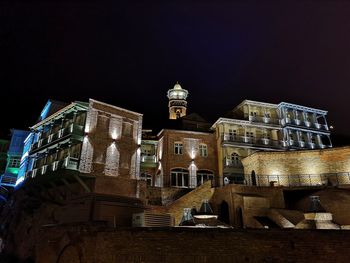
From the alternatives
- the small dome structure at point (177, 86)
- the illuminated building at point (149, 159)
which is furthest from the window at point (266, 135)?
the small dome structure at point (177, 86)

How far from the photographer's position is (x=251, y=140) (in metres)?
33.1

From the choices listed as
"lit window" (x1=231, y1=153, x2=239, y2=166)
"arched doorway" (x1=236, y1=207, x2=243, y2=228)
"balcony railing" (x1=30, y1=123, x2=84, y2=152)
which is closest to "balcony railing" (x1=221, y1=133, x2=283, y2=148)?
"lit window" (x1=231, y1=153, x2=239, y2=166)

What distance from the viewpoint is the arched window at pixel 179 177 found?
30.4 m

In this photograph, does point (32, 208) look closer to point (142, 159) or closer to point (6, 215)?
point (6, 215)

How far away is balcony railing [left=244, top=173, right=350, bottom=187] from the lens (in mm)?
23891

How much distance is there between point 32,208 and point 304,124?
108 feet

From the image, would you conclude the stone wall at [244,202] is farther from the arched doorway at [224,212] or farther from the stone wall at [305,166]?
the stone wall at [305,166]

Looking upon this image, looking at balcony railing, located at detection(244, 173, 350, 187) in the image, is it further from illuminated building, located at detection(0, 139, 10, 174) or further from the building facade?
illuminated building, located at detection(0, 139, 10, 174)

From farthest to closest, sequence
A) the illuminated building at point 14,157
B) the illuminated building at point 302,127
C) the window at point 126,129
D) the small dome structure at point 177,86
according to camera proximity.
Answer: the small dome structure at point 177,86 < the illuminated building at point 302,127 < the illuminated building at point 14,157 < the window at point 126,129

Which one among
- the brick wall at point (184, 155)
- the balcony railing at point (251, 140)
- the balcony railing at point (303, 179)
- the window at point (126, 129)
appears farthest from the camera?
the balcony railing at point (251, 140)

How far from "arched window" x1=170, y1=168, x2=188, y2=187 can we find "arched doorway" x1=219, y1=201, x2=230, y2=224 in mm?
7919

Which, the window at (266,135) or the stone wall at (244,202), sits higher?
the window at (266,135)

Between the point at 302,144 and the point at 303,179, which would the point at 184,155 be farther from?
the point at 302,144

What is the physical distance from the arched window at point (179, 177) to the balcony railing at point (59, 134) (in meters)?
11.7
